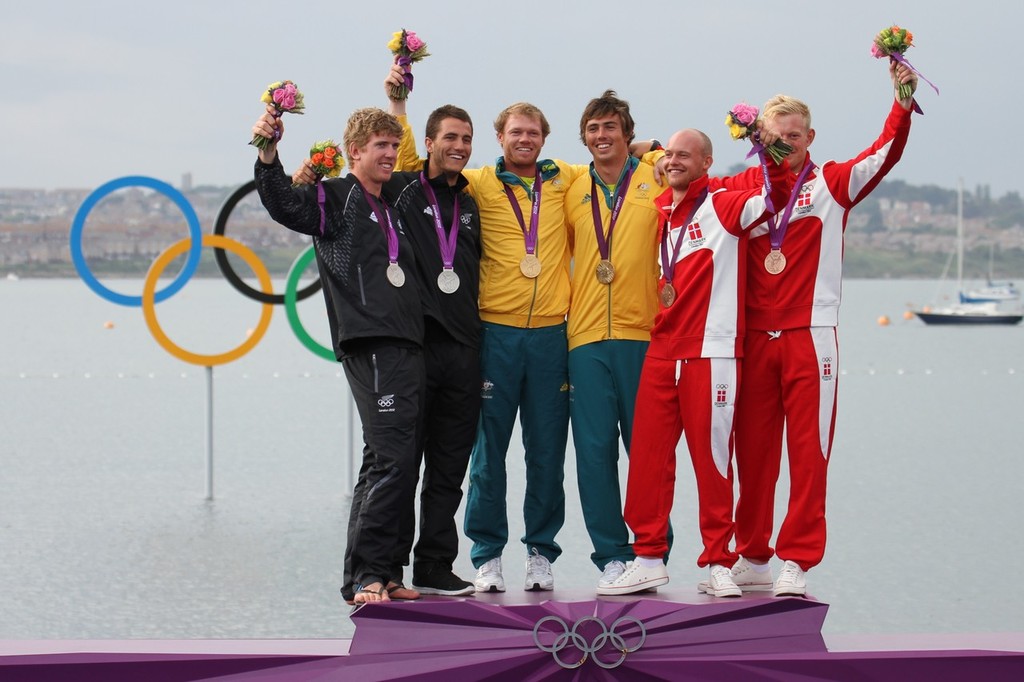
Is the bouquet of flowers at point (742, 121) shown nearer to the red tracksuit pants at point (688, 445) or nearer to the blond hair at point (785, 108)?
the blond hair at point (785, 108)

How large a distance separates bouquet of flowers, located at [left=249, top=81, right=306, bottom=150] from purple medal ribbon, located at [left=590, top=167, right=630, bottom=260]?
3.38 feet

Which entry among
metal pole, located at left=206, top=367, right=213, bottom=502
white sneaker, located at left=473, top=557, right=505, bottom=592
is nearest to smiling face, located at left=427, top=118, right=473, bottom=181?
white sneaker, located at left=473, top=557, right=505, bottom=592

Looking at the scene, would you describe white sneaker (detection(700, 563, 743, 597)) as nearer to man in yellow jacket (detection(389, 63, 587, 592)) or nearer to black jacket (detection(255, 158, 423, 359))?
man in yellow jacket (detection(389, 63, 587, 592))

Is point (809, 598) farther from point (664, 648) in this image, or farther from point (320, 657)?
point (320, 657)

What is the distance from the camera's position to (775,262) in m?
4.02

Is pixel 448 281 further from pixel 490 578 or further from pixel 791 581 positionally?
pixel 791 581

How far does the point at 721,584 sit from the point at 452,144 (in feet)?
5.43

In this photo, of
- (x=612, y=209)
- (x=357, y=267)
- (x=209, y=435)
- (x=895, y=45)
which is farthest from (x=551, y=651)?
(x=209, y=435)

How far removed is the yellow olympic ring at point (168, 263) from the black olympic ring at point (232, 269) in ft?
0.18

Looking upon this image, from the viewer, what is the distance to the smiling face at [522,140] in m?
4.14

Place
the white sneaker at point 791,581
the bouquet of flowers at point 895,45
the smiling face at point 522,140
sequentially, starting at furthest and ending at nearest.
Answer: the smiling face at point 522,140
the white sneaker at point 791,581
the bouquet of flowers at point 895,45

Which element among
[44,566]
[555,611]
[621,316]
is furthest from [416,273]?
[44,566]

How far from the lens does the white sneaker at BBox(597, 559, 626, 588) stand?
13.4ft

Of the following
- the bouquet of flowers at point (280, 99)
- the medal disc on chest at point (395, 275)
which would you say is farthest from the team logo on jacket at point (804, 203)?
the bouquet of flowers at point (280, 99)
